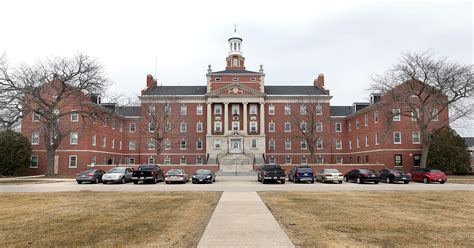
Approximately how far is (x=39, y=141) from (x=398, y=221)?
53.0 metres

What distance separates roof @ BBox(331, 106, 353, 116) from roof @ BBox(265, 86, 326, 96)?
15.8 ft

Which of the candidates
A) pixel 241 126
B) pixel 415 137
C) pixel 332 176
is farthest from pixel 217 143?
pixel 332 176

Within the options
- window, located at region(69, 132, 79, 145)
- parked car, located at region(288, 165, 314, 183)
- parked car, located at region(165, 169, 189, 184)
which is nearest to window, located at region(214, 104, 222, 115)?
window, located at region(69, 132, 79, 145)

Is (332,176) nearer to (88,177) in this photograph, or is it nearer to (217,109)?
(88,177)

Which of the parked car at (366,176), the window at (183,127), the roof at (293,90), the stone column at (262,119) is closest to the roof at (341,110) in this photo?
the roof at (293,90)

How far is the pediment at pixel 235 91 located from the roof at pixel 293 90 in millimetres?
4449

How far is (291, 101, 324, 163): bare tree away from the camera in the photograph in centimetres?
5975

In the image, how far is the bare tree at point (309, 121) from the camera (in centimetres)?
5975

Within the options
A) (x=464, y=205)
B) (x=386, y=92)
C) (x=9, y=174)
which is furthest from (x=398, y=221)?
(x=9, y=174)

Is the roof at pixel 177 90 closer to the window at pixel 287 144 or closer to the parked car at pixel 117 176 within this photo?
the window at pixel 287 144

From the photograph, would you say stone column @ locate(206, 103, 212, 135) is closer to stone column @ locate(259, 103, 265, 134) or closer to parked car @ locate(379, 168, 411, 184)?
stone column @ locate(259, 103, 265, 134)

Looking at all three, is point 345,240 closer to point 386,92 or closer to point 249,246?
point 249,246

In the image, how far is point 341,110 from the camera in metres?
75.0

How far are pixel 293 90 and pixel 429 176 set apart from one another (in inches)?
1615
